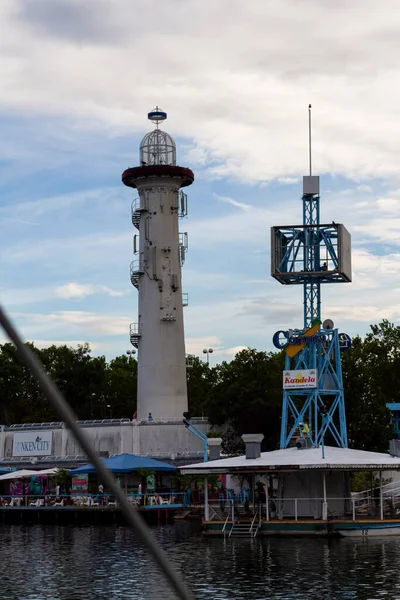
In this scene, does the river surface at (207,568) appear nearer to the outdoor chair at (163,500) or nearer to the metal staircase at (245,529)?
the metal staircase at (245,529)

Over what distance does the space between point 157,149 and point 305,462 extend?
173 feet

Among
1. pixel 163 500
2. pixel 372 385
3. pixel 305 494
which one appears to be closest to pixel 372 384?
pixel 372 385

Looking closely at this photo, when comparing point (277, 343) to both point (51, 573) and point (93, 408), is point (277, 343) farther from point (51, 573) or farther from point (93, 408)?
point (93, 408)

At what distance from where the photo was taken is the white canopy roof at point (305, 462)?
50.3 metres

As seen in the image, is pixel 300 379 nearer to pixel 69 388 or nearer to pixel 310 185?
pixel 310 185

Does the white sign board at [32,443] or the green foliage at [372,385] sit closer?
the white sign board at [32,443]

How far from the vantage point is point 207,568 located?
126 ft

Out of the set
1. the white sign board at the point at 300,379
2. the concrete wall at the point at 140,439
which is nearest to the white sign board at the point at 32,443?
the concrete wall at the point at 140,439

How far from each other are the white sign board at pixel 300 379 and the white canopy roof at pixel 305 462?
15.8 m

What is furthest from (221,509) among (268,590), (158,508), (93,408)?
(93,408)

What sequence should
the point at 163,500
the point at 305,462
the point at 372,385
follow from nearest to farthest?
the point at 305,462 < the point at 163,500 < the point at 372,385

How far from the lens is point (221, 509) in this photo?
6022 centimetres

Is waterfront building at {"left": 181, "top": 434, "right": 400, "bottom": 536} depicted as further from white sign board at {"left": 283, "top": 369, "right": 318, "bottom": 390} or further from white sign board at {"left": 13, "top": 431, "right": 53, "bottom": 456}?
white sign board at {"left": 13, "top": 431, "right": 53, "bottom": 456}

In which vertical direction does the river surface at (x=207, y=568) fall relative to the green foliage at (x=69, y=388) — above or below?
below
